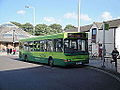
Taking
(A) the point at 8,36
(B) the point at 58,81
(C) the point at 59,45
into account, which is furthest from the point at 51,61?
(A) the point at 8,36

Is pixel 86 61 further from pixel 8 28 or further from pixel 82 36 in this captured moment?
pixel 8 28

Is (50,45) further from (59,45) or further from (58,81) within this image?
(58,81)

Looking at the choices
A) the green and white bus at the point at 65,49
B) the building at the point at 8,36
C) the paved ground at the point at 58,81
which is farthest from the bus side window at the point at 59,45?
the building at the point at 8,36

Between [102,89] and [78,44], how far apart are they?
7187 mm

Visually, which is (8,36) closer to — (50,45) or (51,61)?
(50,45)

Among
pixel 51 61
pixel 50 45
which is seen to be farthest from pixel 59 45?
pixel 51 61

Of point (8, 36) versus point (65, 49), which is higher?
point (8, 36)

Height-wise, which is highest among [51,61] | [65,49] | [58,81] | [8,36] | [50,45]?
[8,36]

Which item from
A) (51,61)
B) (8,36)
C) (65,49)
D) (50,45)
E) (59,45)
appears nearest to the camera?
(65,49)

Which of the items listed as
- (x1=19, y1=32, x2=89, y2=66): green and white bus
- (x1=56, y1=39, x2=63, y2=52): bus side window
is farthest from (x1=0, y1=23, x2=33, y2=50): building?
(x1=56, y1=39, x2=63, y2=52): bus side window

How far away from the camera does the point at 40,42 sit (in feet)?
57.1

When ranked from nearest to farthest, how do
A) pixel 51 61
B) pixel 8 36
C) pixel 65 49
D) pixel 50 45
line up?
pixel 65 49 < pixel 51 61 < pixel 50 45 < pixel 8 36

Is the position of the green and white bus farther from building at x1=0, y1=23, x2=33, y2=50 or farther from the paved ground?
building at x1=0, y1=23, x2=33, y2=50

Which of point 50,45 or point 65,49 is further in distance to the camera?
point 50,45
